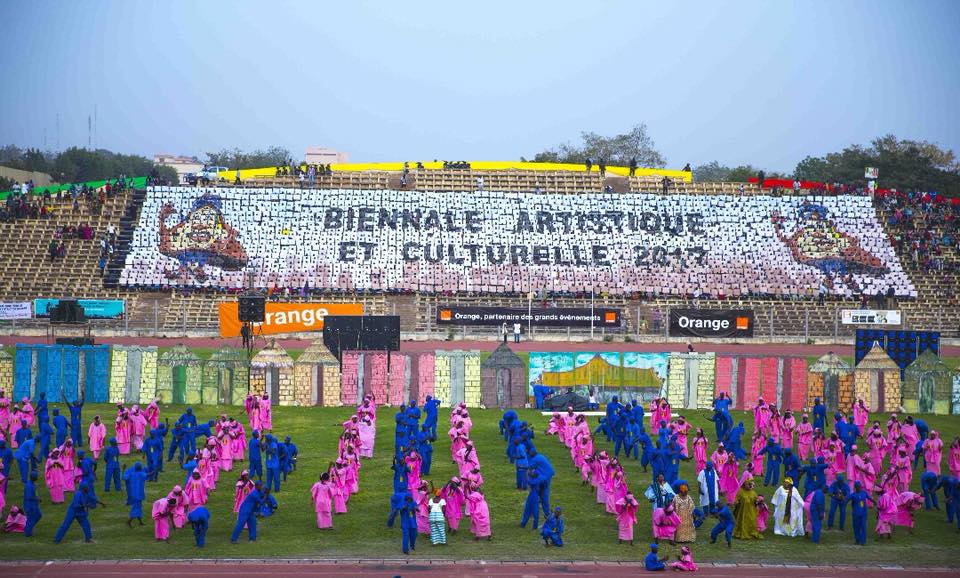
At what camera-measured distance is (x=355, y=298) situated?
56906 mm

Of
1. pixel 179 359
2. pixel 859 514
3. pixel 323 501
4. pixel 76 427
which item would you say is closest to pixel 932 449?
pixel 859 514

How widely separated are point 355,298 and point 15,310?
14946 millimetres

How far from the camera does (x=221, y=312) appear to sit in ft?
165

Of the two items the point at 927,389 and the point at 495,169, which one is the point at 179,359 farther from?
the point at 495,169

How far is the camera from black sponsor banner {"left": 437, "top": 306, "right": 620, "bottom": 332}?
→ 52688 mm

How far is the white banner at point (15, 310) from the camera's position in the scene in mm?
Result: 50688

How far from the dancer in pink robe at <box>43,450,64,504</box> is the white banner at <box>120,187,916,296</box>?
3490cm

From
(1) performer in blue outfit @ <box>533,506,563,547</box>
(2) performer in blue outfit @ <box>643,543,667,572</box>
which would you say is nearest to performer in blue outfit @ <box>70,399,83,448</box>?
(1) performer in blue outfit @ <box>533,506,563,547</box>

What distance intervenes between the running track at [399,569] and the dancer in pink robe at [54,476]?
3921 mm

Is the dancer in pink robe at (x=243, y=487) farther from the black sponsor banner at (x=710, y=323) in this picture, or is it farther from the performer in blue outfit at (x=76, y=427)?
the black sponsor banner at (x=710, y=323)

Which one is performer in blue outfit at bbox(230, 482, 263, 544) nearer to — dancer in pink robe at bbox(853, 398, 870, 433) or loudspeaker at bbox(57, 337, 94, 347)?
dancer in pink robe at bbox(853, 398, 870, 433)

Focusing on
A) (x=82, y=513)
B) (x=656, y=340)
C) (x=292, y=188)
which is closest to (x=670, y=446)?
(x=82, y=513)

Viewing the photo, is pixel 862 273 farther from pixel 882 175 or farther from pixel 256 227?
pixel 882 175

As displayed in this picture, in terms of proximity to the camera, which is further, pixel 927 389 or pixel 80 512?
pixel 927 389
